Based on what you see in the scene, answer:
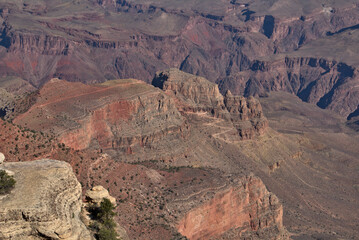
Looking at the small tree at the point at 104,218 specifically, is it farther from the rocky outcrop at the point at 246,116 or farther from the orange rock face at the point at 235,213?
the rocky outcrop at the point at 246,116

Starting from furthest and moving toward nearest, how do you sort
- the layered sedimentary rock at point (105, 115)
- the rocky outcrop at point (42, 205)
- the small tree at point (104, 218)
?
the layered sedimentary rock at point (105, 115), the small tree at point (104, 218), the rocky outcrop at point (42, 205)

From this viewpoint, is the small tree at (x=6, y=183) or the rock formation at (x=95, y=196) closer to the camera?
the small tree at (x=6, y=183)

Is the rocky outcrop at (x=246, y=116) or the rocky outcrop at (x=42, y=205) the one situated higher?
the rocky outcrop at (x=42, y=205)

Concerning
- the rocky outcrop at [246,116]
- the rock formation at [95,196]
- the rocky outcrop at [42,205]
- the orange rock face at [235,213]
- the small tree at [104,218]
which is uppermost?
the rocky outcrop at [42,205]

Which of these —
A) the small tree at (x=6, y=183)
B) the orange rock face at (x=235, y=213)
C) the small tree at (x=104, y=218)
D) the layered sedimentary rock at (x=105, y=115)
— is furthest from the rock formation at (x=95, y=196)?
the layered sedimentary rock at (x=105, y=115)

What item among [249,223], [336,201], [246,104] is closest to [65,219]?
[249,223]

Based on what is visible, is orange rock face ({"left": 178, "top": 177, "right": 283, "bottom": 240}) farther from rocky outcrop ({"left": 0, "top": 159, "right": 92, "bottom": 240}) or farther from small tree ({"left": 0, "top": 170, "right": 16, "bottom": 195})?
small tree ({"left": 0, "top": 170, "right": 16, "bottom": 195})

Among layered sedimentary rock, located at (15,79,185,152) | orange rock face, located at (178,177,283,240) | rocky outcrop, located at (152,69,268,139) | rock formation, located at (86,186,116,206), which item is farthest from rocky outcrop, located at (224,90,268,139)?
rock formation, located at (86,186,116,206)
